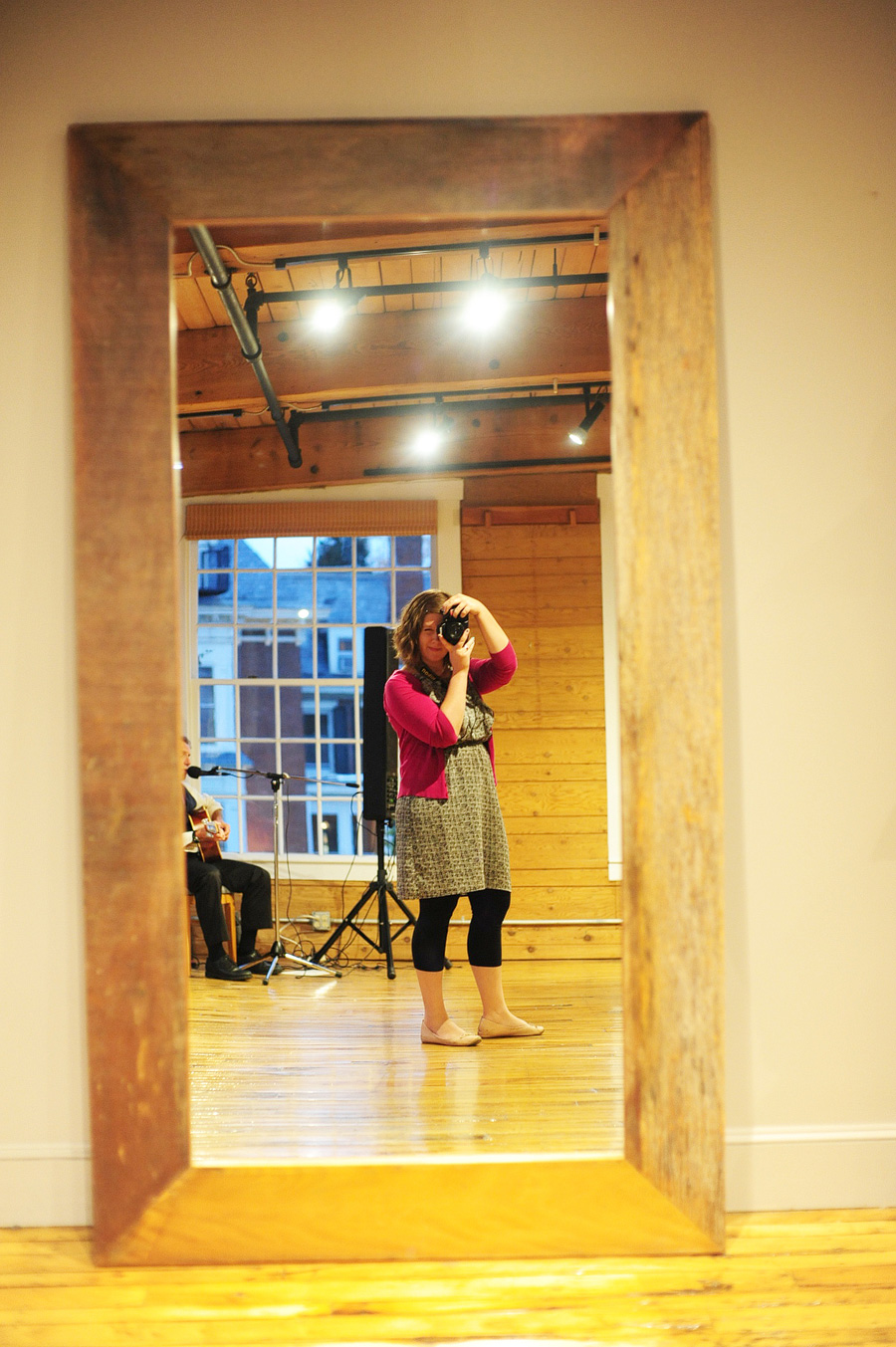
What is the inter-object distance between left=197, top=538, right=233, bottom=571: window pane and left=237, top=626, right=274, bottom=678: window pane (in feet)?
1.35

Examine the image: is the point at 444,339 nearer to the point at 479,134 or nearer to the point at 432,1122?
the point at 479,134

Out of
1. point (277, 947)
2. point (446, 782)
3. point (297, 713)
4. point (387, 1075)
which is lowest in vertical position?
point (277, 947)

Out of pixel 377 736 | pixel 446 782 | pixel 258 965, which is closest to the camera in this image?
pixel 446 782

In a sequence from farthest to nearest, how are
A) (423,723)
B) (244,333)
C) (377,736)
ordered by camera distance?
(377,736) < (244,333) < (423,723)

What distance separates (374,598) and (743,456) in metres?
3.78

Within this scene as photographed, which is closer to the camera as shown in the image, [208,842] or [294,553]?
[208,842]

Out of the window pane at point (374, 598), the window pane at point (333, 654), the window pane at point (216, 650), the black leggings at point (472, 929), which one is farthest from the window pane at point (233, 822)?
the black leggings at point (472, 929)

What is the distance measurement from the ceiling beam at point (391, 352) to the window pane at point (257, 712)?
190 centimetres

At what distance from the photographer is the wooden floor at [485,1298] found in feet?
5.18

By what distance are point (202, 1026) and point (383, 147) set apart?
10.4 feet

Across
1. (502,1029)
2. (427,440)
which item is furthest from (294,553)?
(502,1029)

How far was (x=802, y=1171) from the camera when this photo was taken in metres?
1.95

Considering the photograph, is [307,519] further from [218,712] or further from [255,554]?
[218,712]

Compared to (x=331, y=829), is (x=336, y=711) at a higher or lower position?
higher
